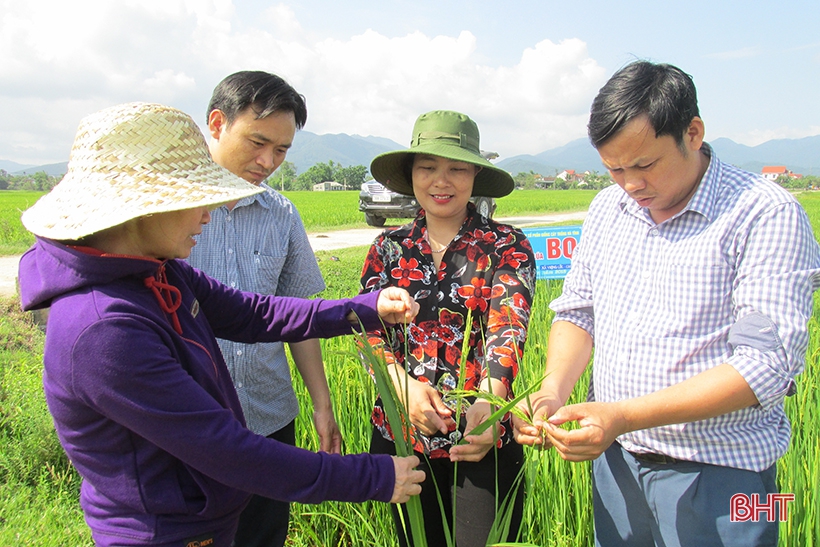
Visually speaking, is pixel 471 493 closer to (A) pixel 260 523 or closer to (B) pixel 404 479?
(B) pixel 404 479

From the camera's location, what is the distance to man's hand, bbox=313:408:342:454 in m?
1.74

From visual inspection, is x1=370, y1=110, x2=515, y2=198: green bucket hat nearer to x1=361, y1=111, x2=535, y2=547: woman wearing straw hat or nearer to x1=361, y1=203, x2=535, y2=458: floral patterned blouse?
x1=361, y1=111, x2=535, y2=547: woman wearing straw hat

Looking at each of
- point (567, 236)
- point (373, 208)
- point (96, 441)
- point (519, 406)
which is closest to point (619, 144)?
point (519, 406)

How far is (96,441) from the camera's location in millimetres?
946

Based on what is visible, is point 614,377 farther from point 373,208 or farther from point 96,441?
point 373,208

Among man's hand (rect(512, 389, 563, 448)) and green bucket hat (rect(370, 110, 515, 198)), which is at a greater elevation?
green bucket hat (rect(370, 110, 515, 198))

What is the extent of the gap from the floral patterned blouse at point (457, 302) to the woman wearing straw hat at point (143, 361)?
441 mm

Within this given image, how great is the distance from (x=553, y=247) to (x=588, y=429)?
3.46 meters

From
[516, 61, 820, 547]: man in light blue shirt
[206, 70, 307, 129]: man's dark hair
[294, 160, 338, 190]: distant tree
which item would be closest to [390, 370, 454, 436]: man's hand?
[516, 61, 820, 547]: man in light blue shirt

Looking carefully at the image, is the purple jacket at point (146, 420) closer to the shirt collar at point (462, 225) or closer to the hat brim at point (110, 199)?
the hat brim at point (110, 199)

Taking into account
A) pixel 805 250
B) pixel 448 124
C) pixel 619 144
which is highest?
pixel 448 124

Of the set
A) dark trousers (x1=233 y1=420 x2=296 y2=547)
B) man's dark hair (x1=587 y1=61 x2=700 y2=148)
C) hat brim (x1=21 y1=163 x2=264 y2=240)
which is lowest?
dark trousers (x1=233 y1=420 x2=296 y2=547)

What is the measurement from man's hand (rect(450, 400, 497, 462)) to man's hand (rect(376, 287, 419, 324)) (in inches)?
10.5

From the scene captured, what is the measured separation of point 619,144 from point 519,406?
2.03ft
